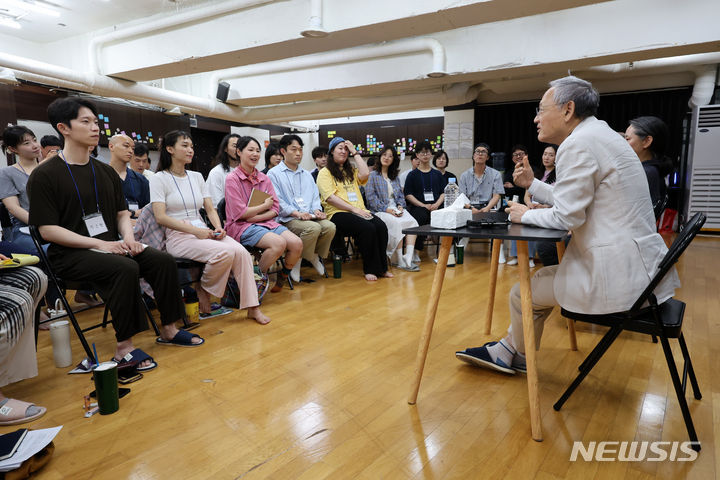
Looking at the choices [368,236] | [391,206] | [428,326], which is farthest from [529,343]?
[391,206]

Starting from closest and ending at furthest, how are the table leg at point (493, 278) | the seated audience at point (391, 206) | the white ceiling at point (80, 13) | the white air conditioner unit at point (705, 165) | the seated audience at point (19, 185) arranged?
the table leg at point (493, 278) < the seated audience at point (19, 185) < the seated audience at point (391, 206) < the white ceiling at point (80, 13) < the white air conditioner unit at point (705, 165)

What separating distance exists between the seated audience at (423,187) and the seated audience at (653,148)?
115 inches

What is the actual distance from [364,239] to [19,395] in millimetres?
2927

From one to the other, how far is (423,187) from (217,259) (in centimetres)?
334

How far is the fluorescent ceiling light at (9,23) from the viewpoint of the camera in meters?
5.85

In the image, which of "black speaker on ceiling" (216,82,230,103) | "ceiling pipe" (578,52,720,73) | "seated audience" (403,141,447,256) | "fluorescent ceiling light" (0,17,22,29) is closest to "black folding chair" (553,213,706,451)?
"seated audience" (403,141,447,256)

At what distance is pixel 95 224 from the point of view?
7.57 ft

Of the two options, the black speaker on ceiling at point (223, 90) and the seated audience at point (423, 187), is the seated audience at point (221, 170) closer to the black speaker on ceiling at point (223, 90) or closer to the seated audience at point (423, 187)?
the seated audience at point (423, 187)

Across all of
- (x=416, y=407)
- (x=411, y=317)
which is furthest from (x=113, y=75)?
(x=416, y=407)

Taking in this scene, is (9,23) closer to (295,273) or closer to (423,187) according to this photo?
(295,273)

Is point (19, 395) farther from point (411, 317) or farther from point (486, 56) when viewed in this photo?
point (486, 56)

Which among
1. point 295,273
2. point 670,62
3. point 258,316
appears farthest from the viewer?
point 670,62

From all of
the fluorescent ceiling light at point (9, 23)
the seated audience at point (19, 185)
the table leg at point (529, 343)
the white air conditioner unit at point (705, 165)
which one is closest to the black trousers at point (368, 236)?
the seated audience at point (19, 185)

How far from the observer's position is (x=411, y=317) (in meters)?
2.99
